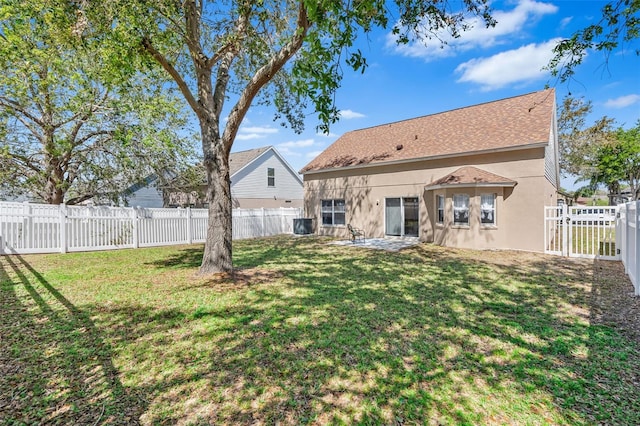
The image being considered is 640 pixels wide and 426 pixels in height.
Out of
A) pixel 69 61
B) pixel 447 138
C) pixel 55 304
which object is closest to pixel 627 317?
pixel 55 304

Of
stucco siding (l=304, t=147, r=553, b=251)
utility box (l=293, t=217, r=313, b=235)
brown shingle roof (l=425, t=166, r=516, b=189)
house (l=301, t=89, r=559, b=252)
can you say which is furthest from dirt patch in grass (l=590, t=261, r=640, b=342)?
utility box (l=293, t=217, r=313, b=235)

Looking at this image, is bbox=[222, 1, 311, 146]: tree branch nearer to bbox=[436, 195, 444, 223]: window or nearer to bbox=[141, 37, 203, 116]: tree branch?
bbox=[141, 37, 203, 116]: tree branch

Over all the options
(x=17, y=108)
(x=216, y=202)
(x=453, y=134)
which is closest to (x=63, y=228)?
(x=17, y=108)

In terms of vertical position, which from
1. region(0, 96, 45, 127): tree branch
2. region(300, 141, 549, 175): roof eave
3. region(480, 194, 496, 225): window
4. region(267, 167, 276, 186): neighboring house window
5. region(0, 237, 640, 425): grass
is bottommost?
region(0, 237, 640, 425): grass

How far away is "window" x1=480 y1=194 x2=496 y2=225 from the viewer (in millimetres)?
11672

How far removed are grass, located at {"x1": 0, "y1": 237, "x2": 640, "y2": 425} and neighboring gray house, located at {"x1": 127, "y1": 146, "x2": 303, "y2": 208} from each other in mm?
15856

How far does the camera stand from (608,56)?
556 centimetres

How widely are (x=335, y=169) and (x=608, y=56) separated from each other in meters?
12.2

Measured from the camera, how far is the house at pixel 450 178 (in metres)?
11.3

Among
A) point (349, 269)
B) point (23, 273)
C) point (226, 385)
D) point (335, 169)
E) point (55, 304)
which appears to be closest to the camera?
point (226, 385)

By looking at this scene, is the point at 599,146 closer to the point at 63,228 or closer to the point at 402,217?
the point at 402,217

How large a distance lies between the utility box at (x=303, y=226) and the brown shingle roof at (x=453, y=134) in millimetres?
3023

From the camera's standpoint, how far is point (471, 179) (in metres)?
11.7

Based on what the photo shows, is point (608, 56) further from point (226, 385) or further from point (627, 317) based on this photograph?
point (226, 385)
